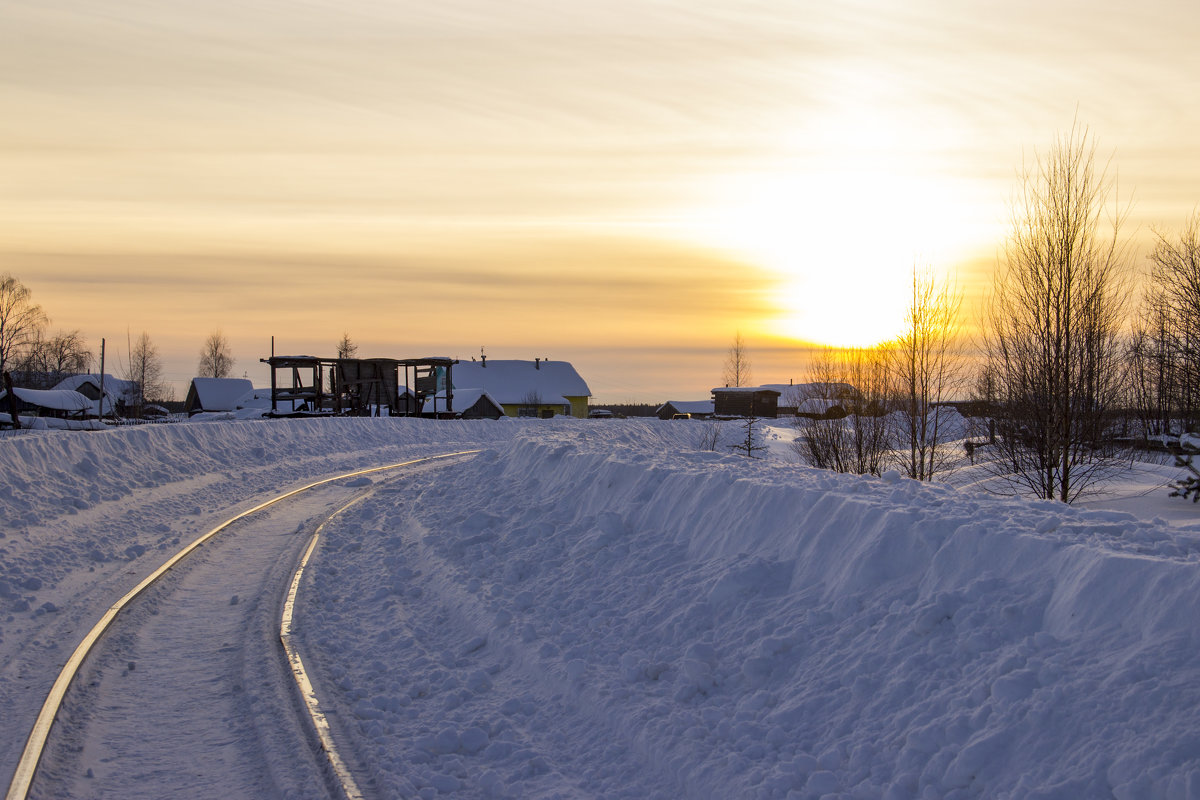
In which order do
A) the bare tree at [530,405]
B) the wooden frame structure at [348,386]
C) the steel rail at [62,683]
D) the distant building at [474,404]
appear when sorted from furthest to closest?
the bare tree at [530,405] → the distant building at [474,404] → the wooden frame structure at [348,386] → the steel rail at [62,683]

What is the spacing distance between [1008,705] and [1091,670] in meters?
0.49

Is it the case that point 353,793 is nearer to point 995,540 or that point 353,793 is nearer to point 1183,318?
point 995,540

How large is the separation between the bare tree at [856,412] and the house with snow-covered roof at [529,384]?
5728 cm

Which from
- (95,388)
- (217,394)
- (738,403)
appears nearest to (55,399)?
(217,394)

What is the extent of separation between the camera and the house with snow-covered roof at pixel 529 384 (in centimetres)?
7919

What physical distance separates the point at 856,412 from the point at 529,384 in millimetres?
62994

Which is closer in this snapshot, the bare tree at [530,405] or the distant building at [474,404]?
the distant building at [474,404]

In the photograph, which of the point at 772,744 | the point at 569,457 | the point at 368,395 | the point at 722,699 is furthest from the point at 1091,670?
the point at 368,395

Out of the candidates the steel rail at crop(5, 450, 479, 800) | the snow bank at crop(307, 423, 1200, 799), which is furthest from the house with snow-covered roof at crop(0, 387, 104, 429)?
the snow bank at crop(307, 423, 1200, 799)

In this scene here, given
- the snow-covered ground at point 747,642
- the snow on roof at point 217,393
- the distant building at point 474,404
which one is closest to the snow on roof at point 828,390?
the snow-covered ground at point 747,642

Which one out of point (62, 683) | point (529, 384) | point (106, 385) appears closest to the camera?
point (62, 683)

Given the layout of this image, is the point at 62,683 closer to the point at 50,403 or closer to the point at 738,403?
the point at 50,403

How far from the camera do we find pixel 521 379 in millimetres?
81938

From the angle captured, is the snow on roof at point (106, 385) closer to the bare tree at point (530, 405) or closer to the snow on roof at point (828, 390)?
the bare tree at point (530, 405)
